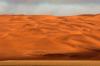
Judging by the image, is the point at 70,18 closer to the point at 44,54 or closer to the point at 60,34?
the point at 60,34

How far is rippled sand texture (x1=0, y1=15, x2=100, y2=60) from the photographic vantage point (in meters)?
0.95

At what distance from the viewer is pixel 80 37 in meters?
1.11

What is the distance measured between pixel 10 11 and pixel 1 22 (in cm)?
47

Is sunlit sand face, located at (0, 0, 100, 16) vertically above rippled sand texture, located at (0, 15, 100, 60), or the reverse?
sunlit sand face, located at (0, 0, 100, 16)

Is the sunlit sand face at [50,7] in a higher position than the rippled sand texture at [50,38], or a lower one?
higher

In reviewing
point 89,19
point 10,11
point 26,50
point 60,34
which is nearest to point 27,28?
point 60,34

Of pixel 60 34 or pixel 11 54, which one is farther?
pixel 60 34

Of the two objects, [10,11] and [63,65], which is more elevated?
[10,11]

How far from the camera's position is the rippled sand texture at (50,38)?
95cm

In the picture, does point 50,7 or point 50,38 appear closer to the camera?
point 50,38

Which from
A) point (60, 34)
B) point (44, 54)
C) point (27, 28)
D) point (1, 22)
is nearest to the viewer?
point (44, 54)

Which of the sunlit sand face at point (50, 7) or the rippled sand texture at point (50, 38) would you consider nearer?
the rippled sand texture at point (50, 38)

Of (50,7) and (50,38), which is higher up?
(50,7)

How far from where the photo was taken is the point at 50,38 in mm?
1098
